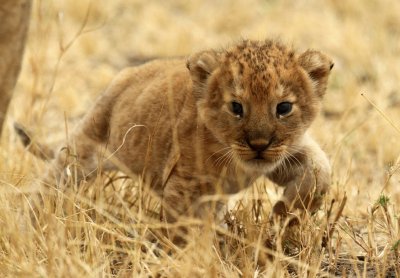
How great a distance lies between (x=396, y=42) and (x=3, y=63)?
22.4ft

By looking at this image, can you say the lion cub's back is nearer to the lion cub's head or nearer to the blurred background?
the lion cub's head

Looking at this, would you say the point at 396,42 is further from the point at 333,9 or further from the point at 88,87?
the point at 88,87

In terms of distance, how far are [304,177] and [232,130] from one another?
1.72 ft

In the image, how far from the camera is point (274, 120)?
429cm

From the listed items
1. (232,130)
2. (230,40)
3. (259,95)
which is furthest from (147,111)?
(230,40)

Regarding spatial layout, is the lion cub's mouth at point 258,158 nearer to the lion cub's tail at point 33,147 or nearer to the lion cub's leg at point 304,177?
the lion cub's leg at point 304,177

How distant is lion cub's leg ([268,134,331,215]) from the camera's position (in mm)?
4539

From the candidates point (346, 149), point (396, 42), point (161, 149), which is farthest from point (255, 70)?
point (396, 42)

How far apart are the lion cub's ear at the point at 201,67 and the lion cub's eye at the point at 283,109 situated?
473 mm

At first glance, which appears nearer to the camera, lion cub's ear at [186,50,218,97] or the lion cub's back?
lion cub's ear at [186,50,218,97]

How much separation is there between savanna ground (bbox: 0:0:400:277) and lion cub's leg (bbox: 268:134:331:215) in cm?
10

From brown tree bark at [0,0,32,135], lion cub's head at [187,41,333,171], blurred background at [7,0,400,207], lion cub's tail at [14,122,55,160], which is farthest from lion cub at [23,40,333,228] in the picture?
blurred background at [7,0,400,207]

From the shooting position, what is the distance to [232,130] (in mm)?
4352

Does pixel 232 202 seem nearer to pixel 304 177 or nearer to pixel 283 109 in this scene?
pixel 304 177
